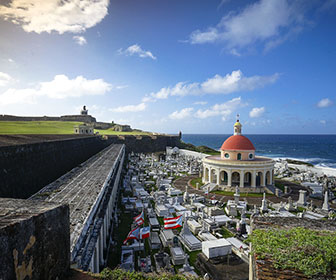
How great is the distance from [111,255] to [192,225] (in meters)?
5.60

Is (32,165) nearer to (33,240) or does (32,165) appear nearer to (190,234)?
(33,240)

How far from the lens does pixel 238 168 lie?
74.5 feet

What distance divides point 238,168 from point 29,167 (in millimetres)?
19531

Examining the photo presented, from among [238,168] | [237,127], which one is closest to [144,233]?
[238,168]

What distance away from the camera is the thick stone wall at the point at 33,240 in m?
2.36

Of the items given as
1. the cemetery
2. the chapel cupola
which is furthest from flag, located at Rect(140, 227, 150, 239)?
the chapel cupola

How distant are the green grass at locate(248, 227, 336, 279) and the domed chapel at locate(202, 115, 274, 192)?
56.3 feet

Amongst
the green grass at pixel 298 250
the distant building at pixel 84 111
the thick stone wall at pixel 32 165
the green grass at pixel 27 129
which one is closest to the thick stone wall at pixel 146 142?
the green grass at pixel 27 129

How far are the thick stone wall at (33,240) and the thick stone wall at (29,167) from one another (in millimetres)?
4872

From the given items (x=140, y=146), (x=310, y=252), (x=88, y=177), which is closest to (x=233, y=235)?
(x=310, y=252)

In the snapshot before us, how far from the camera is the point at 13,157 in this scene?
7.89m

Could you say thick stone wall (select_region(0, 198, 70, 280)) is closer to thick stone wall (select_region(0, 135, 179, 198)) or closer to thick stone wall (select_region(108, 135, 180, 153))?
thick stone wall (select_region(0, 135, 179, 198))

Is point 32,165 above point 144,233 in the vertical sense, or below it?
above

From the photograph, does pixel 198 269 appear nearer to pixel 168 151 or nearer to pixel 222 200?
pixel 222 200
